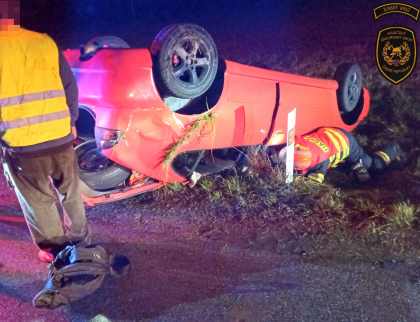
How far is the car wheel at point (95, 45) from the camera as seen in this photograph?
3326 mm

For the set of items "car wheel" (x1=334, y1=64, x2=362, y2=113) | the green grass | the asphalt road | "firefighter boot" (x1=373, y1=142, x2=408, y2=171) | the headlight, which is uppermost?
"car wheel" (x1=334, y1=64, x2=362, y2=113)

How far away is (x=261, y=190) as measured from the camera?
12.6 feet

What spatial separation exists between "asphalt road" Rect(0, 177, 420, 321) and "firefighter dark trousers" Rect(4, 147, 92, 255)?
34cm

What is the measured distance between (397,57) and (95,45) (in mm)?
5087

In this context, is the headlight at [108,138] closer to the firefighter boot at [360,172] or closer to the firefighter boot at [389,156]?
the firefighter boot at [360,172]

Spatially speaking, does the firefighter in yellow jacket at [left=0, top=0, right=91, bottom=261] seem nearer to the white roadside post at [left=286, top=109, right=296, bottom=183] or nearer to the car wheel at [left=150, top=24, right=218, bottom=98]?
the car wheel at [left=150, top=24, right=218, bottom=98]

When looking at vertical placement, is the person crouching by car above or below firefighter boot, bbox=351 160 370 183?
above

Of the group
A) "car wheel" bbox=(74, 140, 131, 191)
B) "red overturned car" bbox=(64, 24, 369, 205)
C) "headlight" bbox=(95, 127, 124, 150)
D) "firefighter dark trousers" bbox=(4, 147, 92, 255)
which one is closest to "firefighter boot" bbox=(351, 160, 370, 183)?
"red overturned car" bbox=(64, 24, 369, 205)

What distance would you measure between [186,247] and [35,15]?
13425 mm

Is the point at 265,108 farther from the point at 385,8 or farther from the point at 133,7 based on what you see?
the point at 133,7

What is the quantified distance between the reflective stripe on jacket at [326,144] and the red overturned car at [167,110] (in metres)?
0.33

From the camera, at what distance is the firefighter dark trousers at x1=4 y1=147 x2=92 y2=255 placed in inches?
102

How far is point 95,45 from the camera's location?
3461 millimetres

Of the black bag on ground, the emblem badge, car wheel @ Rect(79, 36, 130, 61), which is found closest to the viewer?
the black bag on ground
